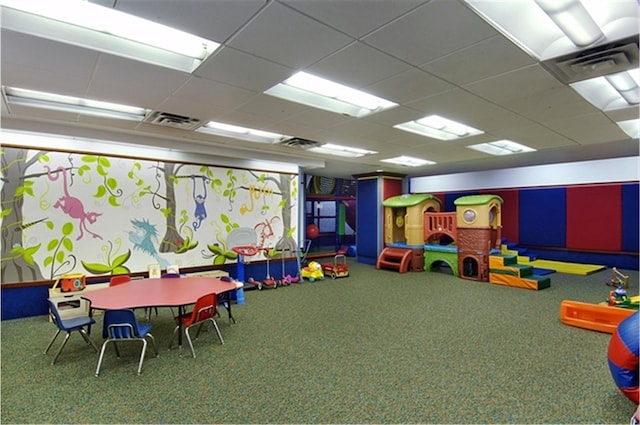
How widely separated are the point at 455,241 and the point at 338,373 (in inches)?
227

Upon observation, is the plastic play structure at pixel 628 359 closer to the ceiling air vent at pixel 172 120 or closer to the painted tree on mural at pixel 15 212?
the ceiling air vent at pixel 172 120

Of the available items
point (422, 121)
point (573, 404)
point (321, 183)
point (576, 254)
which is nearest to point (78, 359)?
point (573, 404)

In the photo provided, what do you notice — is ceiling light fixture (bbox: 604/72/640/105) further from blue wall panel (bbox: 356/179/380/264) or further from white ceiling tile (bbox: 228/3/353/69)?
blue wall panel (bbox: 356/179/380/264)

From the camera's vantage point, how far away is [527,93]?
3311 mm

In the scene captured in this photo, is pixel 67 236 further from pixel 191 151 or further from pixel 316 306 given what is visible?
pixel 316 306

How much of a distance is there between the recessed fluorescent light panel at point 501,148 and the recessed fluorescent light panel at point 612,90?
1.93m

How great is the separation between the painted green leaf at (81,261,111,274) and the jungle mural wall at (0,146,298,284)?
13 mm

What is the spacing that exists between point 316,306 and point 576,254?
757cm

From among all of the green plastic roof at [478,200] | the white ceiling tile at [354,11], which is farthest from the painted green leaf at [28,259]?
the green plastic roof at [478,200]

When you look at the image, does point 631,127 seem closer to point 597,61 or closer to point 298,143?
point 597,61

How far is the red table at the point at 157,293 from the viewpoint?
3.24 meters

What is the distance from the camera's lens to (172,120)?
421cm

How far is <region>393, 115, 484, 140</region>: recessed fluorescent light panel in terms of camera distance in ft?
15.0

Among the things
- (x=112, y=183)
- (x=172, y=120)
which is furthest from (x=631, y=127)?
(x=112, y=183)
